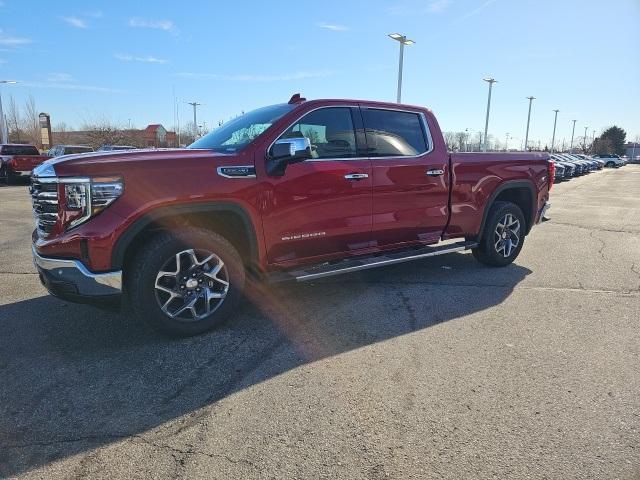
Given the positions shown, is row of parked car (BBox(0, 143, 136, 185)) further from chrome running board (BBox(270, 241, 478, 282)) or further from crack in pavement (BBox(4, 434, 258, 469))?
crack in pavement (BBox(4, 434, 258, 469))

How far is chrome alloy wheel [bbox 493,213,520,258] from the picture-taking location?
20.9ft

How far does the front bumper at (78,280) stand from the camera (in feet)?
11.4

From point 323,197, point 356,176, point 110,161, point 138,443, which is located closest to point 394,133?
point 356,176

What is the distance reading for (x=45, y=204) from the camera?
355 centimetres

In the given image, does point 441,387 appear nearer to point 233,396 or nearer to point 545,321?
point 233,396

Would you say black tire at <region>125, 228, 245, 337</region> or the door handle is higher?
the door handle

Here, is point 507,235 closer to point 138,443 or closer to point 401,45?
point 138,443

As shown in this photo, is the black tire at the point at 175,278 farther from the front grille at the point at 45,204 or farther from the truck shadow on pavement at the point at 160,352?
the front grille at the point at 45,204

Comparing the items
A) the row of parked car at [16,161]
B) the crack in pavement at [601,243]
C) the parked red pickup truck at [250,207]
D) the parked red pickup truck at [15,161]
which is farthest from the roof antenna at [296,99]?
the parked red pickup truck at [15,161]

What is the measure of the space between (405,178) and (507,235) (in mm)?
2258

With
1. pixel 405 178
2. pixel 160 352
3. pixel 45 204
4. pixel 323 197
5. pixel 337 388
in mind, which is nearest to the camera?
pixel 337 388

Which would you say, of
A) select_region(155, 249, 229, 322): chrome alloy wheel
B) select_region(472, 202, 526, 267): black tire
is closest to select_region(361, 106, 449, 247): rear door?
select_region(472, 202, 526, 267): black tire

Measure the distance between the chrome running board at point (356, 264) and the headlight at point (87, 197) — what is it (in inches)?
59.2

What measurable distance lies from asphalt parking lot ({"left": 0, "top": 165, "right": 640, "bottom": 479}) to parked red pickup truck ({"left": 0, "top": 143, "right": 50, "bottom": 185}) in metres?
18.5
